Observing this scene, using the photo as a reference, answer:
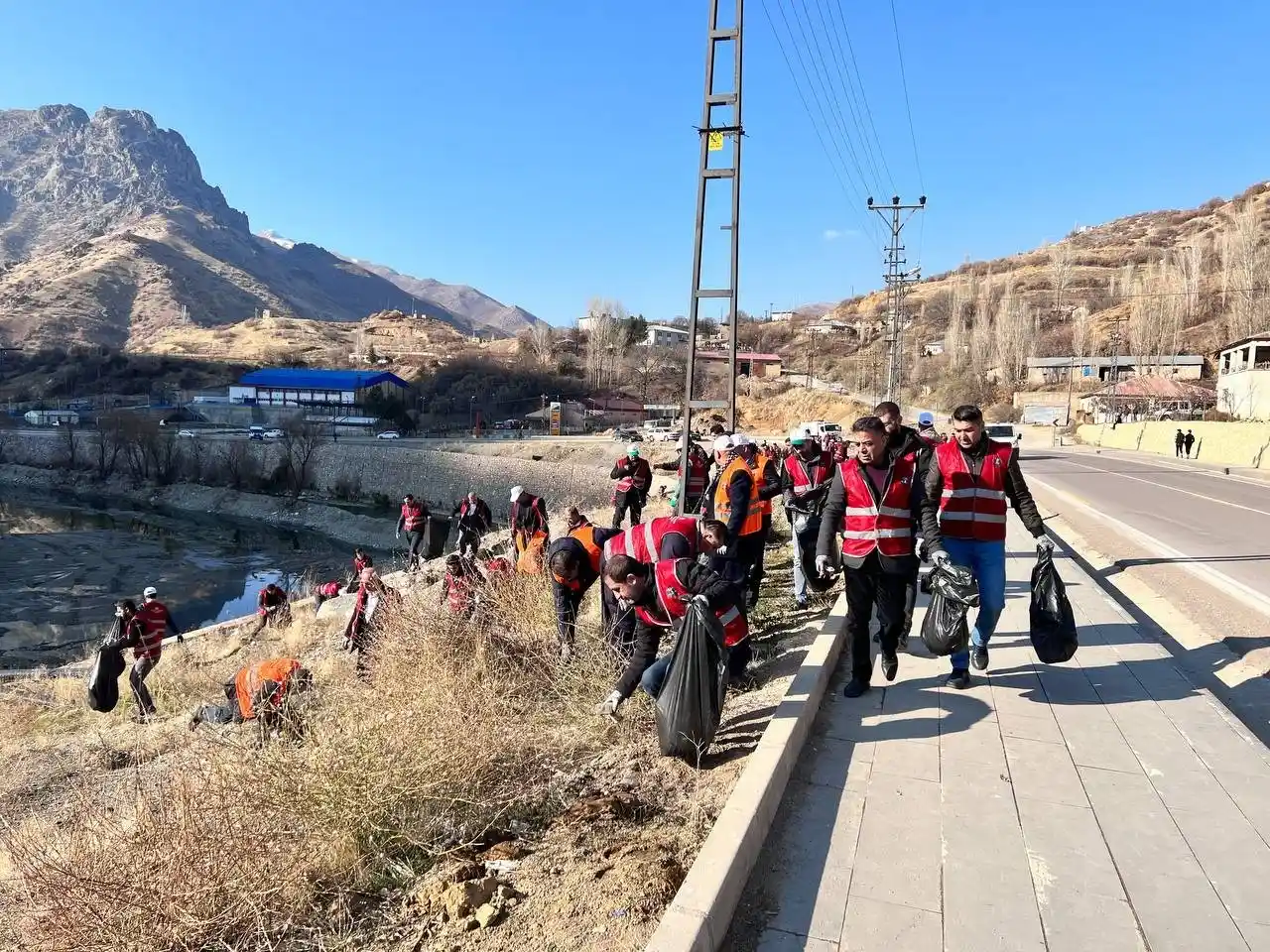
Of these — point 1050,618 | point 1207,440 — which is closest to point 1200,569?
point 1050,618

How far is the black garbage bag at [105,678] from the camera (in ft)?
28.8

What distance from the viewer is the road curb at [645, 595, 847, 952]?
93.4 inches

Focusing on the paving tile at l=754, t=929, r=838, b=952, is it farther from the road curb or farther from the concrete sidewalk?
the road curb

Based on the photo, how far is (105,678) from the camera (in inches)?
349

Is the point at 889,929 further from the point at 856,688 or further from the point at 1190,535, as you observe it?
the point at 1190,535

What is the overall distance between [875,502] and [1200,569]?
5.80m

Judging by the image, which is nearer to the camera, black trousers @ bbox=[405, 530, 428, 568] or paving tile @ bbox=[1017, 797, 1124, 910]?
paving tile @ bbox=[1017, 797, 1124, 910]

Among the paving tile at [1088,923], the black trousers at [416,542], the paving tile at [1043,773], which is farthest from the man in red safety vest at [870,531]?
Result: the black trousers at [416,542]

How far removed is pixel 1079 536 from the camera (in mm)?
9609

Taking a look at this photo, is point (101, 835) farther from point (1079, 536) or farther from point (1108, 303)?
point (1108, 303)

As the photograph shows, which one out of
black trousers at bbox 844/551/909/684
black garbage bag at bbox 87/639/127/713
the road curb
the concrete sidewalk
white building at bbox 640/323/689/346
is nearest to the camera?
the road curb

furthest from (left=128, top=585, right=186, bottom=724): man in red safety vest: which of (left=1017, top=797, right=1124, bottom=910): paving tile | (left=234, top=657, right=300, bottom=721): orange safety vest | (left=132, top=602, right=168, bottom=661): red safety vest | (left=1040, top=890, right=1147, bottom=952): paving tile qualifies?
(left=1040, top=890, right=1147, bottom=952): paving tile

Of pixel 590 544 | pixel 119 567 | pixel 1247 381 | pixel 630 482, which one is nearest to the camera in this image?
pixel 590 544

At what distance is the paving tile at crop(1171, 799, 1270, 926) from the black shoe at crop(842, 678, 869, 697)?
1.51 meters
